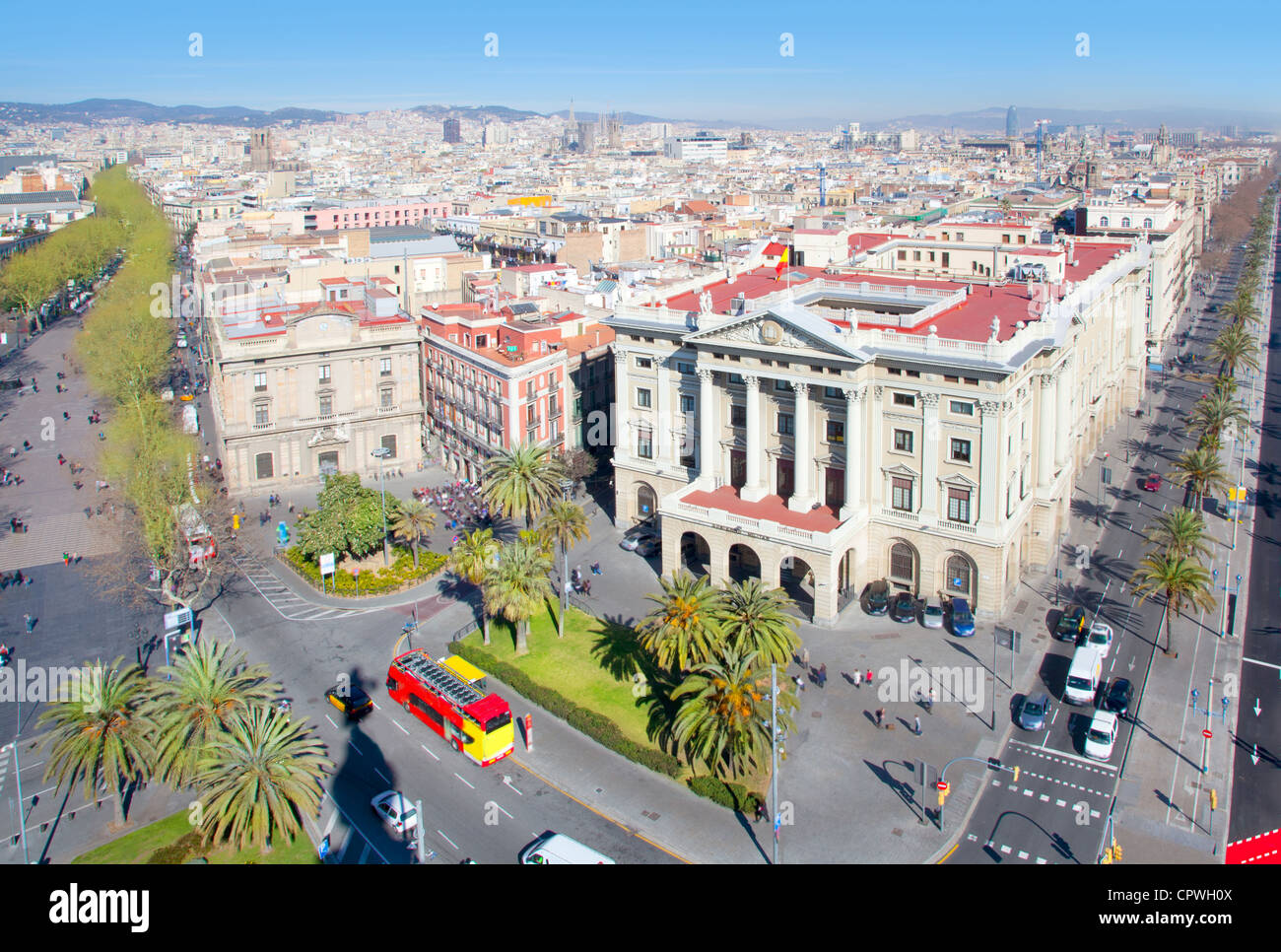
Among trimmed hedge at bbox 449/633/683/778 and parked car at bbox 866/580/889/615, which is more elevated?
parked car at bbox 866/580/889/615

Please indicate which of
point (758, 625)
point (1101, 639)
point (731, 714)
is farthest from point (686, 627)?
point (1101, 639)

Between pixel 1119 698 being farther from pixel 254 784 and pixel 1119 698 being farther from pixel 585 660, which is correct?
pixel 254 784

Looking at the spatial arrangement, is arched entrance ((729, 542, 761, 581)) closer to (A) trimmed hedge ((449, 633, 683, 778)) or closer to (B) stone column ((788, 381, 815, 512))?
(B) stone column ((788, 381, 815, 512))

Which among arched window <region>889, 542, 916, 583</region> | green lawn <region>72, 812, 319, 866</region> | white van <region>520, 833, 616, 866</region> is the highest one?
arched window <region>889, 542, 916, 583</region>

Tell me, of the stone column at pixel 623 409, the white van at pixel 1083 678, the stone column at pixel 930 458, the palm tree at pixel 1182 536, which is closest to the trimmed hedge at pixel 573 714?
the white van at pixel 1083 678

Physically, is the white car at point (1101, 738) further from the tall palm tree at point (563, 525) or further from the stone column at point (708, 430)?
the tall palm tree at point (563, 525)

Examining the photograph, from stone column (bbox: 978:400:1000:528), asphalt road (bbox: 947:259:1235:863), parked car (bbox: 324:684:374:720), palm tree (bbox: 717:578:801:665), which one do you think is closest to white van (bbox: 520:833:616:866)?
palm tree (bbox: 717:578:801:665)
